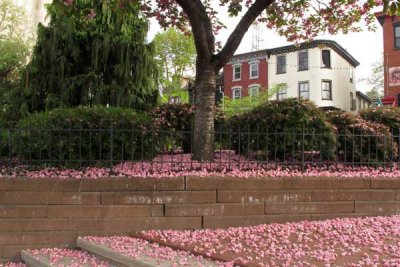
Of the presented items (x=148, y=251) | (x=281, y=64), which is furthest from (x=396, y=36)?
(x=148, y=251)

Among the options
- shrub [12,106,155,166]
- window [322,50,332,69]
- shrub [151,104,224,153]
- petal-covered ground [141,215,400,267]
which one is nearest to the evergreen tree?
shrub [151,104,224,153]

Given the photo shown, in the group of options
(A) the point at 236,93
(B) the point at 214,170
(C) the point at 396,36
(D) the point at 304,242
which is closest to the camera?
(D) the point at 304,242

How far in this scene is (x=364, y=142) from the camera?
7457 mm

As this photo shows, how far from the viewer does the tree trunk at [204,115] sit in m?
6.96

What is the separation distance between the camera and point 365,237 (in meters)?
5.39

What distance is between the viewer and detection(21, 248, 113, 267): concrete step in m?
5.10

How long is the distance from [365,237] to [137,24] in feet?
27.4

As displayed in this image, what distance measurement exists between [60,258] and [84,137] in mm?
1808

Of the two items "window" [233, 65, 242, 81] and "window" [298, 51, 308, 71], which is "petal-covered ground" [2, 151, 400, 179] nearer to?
"window" [298, 51, 308, 71]

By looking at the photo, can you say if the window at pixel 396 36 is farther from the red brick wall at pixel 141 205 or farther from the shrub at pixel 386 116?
the red brick wall at pixel 141 205

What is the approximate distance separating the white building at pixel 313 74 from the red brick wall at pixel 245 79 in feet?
1.66

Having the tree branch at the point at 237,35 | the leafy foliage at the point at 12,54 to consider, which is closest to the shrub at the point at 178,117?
the tree branch at the point at 237,35

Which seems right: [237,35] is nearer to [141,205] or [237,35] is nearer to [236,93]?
[141,205]

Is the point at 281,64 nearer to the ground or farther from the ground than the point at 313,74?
farther from the ground
